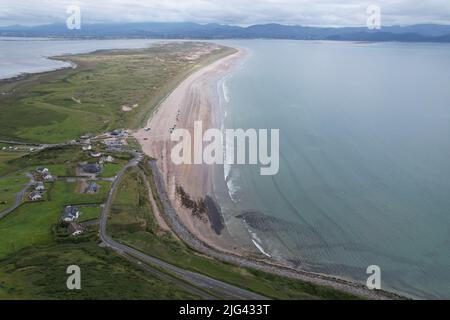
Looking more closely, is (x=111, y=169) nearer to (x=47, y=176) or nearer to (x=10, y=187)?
(x=47, y=176)

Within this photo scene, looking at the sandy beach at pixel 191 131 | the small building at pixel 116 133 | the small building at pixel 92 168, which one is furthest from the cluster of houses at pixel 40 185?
the small building at pixel 116 133

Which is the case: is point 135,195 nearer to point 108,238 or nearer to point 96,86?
point 108,238

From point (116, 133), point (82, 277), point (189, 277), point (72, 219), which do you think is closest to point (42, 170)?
point (72, 219)

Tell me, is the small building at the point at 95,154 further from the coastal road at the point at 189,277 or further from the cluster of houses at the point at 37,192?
the coastal road at the point at 189,277

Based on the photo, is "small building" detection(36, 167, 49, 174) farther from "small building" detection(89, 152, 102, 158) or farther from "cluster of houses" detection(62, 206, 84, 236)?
"cluster of houses" detection(62, 206, 84, 236)

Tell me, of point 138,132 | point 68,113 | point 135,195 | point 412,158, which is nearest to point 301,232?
point 135,195

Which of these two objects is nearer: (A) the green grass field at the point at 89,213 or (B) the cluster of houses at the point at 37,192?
(A) the green grass field at the point at 89,213
